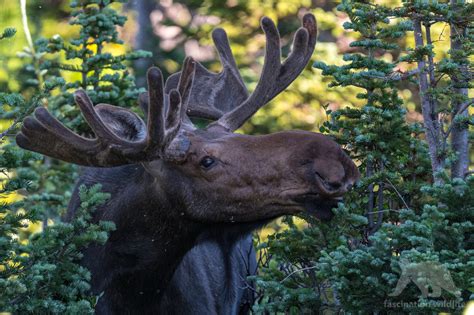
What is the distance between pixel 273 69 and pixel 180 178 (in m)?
1.16

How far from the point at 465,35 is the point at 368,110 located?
2.64ft

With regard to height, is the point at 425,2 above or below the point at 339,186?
above

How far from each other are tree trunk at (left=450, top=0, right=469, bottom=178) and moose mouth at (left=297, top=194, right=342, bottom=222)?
1038 mm

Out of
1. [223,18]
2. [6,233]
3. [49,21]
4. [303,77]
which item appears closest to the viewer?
[6,233]

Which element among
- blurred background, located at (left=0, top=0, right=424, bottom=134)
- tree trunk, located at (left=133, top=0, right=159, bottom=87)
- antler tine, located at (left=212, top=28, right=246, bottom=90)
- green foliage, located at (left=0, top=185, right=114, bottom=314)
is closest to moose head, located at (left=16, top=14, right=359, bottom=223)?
green foliage, located at (left=0, top=185, right=114, bottom=314)

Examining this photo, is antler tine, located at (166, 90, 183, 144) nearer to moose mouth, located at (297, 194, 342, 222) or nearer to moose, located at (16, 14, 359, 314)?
moose, located at (16, 14, 359, 314)

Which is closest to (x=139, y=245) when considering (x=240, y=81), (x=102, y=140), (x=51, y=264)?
(x=102, y=140)

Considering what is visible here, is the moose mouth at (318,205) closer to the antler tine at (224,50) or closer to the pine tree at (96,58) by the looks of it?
the antler tine at (224,50)

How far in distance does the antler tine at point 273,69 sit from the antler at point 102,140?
597mm

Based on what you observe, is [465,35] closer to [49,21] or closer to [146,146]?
[146,146]

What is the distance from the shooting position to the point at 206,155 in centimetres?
613

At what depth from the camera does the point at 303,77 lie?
12.5 metres

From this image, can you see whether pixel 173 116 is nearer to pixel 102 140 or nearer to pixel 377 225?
pixel 102 140

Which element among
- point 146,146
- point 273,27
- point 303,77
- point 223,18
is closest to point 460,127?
point 273,27
